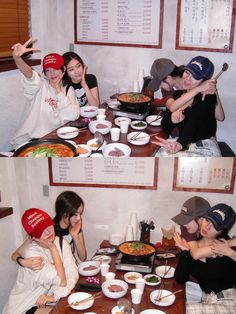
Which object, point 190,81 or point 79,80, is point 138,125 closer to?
point 190,81

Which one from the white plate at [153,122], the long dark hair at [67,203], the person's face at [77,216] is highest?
the white plate at [153,122]

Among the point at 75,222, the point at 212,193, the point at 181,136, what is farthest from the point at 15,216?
the point at 181,136

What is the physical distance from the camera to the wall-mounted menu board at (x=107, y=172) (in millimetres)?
1264

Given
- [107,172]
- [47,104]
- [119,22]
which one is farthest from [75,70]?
[107,172]

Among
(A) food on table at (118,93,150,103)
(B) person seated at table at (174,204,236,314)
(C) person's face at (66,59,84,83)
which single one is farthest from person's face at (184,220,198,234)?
(C) person's face at (66,59,84,83)

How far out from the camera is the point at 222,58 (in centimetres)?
272

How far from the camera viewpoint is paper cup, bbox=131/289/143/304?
4.52ft

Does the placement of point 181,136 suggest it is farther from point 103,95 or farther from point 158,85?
point 103,95

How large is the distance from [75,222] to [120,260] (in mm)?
332

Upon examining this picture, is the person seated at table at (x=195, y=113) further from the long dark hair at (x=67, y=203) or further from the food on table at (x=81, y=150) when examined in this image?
the long dark hair at (x=67, y=203)

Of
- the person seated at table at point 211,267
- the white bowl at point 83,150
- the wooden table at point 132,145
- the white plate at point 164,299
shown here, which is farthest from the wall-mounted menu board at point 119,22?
the white plate at point 164,299

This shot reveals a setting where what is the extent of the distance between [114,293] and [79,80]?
1.29 m

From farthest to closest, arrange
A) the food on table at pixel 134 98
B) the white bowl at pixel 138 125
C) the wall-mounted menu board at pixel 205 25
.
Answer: the wall-mounted menu board at pixel 205 25 → the food on table at pixel 134 98 → the white bowl at pixel 138 125

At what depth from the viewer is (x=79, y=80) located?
221cm
